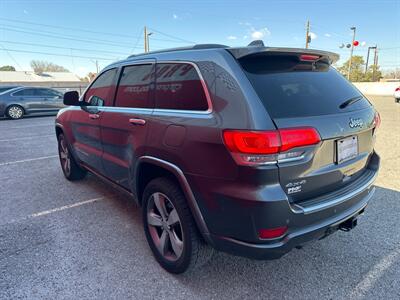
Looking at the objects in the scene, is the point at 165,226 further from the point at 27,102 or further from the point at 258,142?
the point at 27,102

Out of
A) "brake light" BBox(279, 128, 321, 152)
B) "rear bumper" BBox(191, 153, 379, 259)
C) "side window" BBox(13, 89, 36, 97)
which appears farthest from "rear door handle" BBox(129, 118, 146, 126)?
"side window" BBox(13, 89, 36, 97)

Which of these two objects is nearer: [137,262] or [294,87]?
[294,87]

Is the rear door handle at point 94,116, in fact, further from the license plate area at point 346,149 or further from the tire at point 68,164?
the license plate area at point 346,149

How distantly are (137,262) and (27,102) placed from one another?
13.7m

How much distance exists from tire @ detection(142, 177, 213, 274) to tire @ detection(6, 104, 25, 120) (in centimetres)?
1350

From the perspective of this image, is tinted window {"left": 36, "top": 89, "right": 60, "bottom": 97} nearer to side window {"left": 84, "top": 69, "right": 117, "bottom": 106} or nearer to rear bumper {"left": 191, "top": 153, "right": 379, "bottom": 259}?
side window {"left": 84, "top": 69, "right": 117, "bottom": 106}

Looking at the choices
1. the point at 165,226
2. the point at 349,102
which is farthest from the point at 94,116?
the point at 349,102

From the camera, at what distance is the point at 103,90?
3.56 metres

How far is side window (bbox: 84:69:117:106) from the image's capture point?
3373 mm

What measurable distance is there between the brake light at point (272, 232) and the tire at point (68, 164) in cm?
362

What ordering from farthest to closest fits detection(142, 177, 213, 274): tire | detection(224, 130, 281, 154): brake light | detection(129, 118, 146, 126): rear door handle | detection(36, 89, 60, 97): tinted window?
detection(36, 89, 60, 97): tinted window → detection(129, 118, 146, 126): rear door handle → detection(142, 177, 213, 274): tire → detection(224, 130, 281, 154): brake light

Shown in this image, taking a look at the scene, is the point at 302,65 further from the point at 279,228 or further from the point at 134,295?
the point at 134,295

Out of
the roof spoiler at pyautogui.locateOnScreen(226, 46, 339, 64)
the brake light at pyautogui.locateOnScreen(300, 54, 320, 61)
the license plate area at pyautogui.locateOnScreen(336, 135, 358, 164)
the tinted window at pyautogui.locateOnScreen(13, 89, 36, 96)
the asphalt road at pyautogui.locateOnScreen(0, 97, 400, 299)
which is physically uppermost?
the roof spoiler at pyautogui.locateOnScreen(226, 46, 339, 64)

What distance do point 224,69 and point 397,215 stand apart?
9.58ft
